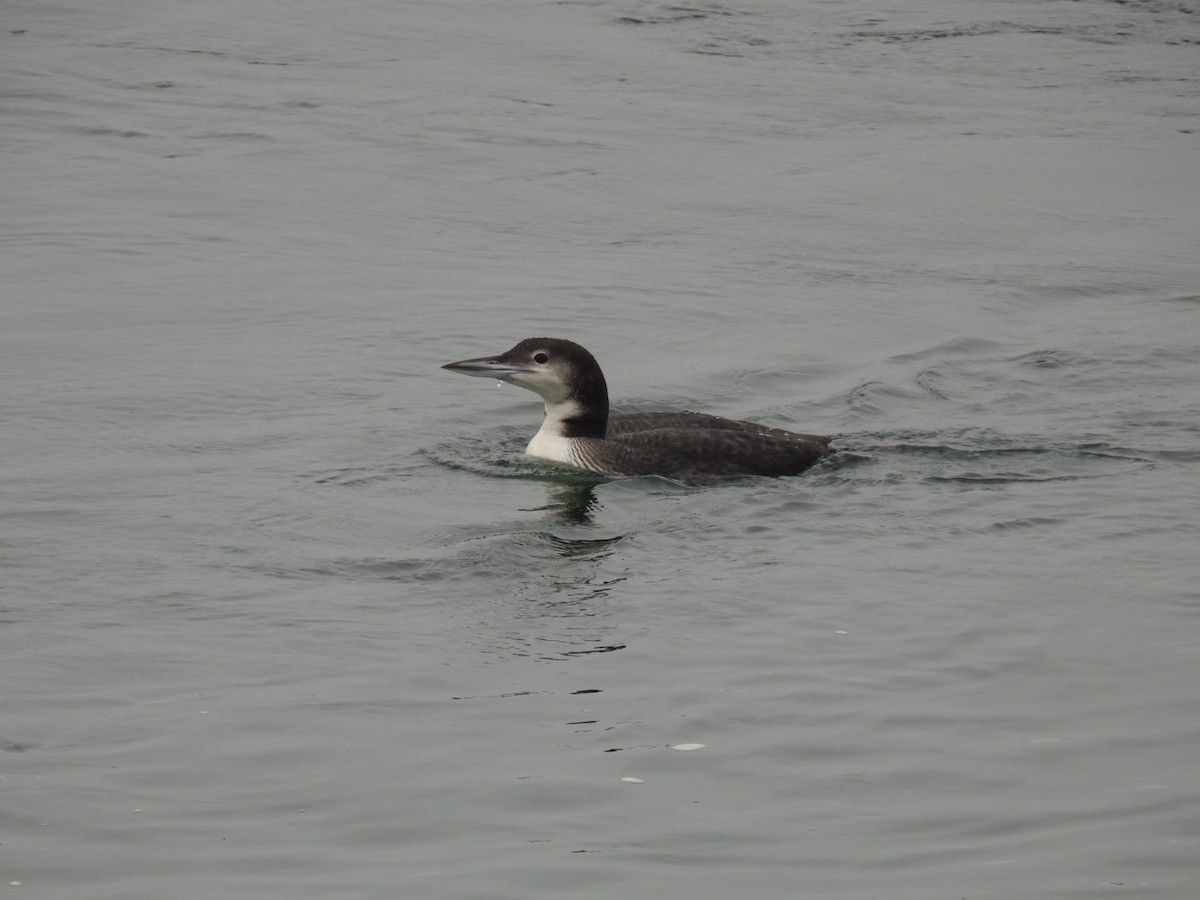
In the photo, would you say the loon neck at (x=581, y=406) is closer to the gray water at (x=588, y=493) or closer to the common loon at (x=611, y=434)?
the common loon at (x=611, y=434)

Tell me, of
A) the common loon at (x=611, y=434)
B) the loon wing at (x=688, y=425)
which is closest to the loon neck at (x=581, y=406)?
the common loon at (x=611, y=434)

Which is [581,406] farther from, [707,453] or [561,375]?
[707,453]

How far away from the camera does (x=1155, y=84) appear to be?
2405 cm

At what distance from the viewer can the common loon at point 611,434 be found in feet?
34.2

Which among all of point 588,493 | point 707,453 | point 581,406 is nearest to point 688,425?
point 707,453

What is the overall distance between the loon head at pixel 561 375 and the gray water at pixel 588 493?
39 cm

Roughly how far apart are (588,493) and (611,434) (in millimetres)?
733

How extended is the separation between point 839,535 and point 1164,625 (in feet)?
6.45

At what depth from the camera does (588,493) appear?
34.2ft

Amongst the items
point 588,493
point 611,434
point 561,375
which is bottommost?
point 588,493

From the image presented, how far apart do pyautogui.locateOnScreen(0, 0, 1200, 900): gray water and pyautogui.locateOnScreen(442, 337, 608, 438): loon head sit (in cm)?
39

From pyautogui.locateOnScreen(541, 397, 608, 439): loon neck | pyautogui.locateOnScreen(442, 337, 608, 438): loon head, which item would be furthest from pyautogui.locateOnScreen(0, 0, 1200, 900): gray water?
pyautogui.locateOnScreen(442, 337, 608, 438): loon head

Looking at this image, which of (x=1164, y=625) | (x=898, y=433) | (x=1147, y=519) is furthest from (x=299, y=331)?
(x=1164, y=625)

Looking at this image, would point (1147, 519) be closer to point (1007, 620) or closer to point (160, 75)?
point (1007, 620)
